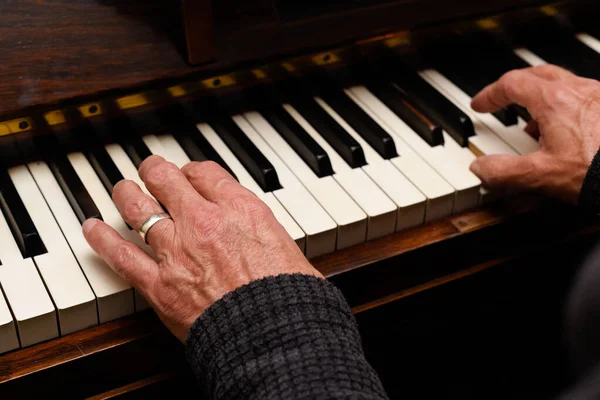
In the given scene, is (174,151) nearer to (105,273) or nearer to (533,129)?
(105,273)

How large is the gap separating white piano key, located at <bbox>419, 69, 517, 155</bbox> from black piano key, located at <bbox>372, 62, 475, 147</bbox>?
2 centimetres

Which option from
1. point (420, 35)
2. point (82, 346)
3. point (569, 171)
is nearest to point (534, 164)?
point (569, 171)

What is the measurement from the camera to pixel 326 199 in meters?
1.34

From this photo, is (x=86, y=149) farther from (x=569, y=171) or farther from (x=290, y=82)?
(x=569, y=171)

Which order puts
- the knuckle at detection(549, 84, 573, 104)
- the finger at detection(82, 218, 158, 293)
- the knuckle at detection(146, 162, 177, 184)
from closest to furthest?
the finger at detection(82, 218, 158, 293) < the knuckle at detection(146, 162, 177, 184) < the knuckle at detection(549, 84, 573, 104)

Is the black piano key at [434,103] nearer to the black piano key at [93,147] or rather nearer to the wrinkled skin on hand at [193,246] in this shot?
the wrinkled skin on hand at [193,246]

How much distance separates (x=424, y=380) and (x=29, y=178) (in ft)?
3.12

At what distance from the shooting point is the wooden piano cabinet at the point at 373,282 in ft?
3.77

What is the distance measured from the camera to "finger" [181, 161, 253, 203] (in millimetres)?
1218

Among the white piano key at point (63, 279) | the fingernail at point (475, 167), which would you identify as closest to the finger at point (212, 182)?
the white piano key at point (63, 279)

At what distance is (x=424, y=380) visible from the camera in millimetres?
1846

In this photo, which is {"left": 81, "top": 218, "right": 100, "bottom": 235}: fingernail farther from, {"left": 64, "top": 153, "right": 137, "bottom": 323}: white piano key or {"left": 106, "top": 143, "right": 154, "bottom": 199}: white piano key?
→ {"left": 106, "top": 143, "right": 154, "bottom": 199}: white piano key

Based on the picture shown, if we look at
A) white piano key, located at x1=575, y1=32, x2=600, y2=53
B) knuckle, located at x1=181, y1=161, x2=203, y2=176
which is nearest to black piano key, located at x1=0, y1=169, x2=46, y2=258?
knuckle, located at x1=181, y1=161, x2=203, y2=176

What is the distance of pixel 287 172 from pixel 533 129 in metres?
0.47
